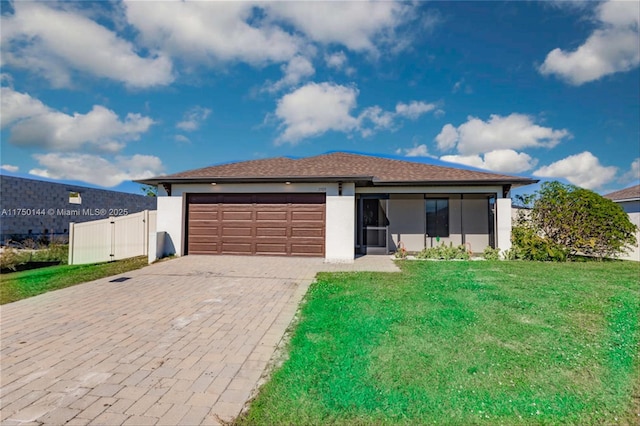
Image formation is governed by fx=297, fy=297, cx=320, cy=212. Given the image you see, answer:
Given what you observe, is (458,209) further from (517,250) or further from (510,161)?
(510,161)

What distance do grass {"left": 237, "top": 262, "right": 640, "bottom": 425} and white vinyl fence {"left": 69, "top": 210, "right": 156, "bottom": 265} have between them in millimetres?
9017

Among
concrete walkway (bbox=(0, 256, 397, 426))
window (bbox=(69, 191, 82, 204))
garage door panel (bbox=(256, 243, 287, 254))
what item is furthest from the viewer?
window (bbox=(69, 191, 82, 204))

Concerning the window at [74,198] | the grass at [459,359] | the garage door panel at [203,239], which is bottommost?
the grass at [459,359]

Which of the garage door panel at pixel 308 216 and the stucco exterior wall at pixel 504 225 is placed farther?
the stucco exterior wall at pixel 504 225

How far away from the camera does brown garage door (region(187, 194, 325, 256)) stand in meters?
11.1

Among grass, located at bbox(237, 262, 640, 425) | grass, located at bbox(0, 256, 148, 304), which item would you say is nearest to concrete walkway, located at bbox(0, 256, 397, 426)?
grass, located at bbox(237, 262, 640, 425)

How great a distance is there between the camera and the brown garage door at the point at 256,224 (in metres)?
11.1

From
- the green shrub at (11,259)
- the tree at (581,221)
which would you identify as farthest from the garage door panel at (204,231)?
the tree at (581,221)

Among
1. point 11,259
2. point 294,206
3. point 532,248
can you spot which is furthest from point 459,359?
point 11,259

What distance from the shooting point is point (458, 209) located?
1362 centimetres

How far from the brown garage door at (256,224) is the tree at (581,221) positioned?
28.6 feet

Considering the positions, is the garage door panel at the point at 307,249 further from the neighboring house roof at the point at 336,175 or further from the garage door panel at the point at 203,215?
the garage door panel at the point at 203,215

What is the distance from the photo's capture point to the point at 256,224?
445 inches

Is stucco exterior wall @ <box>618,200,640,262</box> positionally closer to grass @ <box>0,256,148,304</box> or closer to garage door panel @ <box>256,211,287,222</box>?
garage door panel @ <box>256,211,287,222</box>
